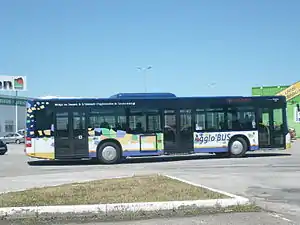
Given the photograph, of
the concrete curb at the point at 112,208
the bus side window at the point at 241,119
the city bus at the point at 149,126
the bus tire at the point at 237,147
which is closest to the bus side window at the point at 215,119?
the city bus at the point at 149,126

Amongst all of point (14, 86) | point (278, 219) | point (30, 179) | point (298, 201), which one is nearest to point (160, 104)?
point (30, 179)

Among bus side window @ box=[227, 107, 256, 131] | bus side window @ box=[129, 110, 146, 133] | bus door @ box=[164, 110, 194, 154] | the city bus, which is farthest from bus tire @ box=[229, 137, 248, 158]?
bus side window @ box=[129, 110, 146, 133]

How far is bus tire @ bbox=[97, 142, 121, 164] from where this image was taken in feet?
70.7

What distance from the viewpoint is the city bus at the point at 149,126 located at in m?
21.1

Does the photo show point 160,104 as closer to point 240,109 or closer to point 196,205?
point 240,109

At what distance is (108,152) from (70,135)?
6.23 ft

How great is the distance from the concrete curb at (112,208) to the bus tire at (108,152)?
12758 millimetres

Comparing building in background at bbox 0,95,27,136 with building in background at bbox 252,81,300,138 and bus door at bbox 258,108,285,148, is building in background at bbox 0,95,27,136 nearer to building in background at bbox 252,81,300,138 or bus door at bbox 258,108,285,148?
building in background at bbox 252,81,300,138

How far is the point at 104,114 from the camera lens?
70.5ft

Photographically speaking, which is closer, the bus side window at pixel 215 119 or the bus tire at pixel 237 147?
the bus side window at pixel 215 119

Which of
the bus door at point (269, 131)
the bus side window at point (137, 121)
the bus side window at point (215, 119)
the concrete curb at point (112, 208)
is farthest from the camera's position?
the bus door at point (269, 131)

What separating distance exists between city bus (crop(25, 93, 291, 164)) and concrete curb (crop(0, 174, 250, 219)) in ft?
41.3

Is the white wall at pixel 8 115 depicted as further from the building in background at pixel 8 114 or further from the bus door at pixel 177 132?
the bus door at pixel 177 132

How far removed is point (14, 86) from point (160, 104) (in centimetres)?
5788
